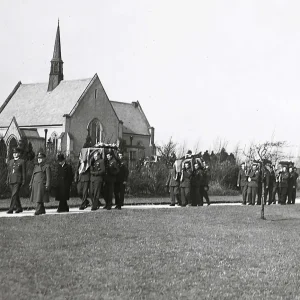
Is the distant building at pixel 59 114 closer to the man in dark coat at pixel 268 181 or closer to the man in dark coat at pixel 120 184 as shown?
the man in dark coat at pixel 268 181

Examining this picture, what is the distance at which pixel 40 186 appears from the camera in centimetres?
1563

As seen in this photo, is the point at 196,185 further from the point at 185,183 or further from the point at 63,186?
Answer: the point at 63,186

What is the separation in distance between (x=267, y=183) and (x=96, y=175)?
10.4m

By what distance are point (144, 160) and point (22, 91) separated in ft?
153

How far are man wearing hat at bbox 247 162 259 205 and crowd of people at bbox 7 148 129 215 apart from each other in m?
6.86

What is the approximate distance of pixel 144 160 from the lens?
112 feet

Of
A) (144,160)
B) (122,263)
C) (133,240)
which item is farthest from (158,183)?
(122,263)

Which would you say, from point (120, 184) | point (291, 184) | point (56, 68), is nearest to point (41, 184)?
point (120, 184)

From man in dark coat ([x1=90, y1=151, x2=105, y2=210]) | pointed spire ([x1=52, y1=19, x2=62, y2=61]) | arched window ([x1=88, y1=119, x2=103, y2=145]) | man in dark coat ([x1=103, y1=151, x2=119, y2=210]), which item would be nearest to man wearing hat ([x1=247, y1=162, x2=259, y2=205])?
man in dark coat ([x1=103, y1=151, x2=119, y2=210])

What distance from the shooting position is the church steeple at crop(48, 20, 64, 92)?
73875 millimetres

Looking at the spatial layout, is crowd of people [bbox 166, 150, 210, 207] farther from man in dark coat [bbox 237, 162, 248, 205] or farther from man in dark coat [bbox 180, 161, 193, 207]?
man in dark coat [bbox 237, 162, 248, 205]

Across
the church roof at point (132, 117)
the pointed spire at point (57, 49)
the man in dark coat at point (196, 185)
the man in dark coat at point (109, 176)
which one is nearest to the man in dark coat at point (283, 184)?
the man in dark coat at point (196, 185)

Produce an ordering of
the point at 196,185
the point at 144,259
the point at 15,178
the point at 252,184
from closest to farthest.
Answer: the point at 144,259
the point at 15,178
the point at 196,185
the point at 252,184

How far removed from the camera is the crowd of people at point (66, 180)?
15781mm
